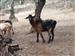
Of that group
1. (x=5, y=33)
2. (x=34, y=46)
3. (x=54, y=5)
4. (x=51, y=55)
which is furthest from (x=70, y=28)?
(x=54, y=5)

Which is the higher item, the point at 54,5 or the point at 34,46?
the point at 34,46

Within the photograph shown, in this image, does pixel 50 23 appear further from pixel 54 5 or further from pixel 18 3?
pixel 18 3

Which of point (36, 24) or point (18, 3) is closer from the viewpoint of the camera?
point (36, 24)

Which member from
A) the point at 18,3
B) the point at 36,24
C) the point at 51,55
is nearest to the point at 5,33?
the point at 36,24

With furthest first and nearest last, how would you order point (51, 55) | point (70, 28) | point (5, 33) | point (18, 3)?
point (18, 3), point (70, 28), point (5, 33), point (51, 55)

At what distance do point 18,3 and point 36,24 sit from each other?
2581 cm

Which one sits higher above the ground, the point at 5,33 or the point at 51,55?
the point at 51,55

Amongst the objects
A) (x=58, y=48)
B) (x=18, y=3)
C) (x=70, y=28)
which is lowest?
(x=18, y=3)

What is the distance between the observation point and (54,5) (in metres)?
31.5

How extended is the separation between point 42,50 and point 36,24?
2043 millimetres

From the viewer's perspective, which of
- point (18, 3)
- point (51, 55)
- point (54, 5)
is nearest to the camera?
point (51, 55)

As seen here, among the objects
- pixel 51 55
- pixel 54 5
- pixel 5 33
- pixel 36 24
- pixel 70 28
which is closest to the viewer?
pixel 51 55

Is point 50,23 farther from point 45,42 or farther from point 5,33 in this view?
point 5,33

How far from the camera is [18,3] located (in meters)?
37.7
